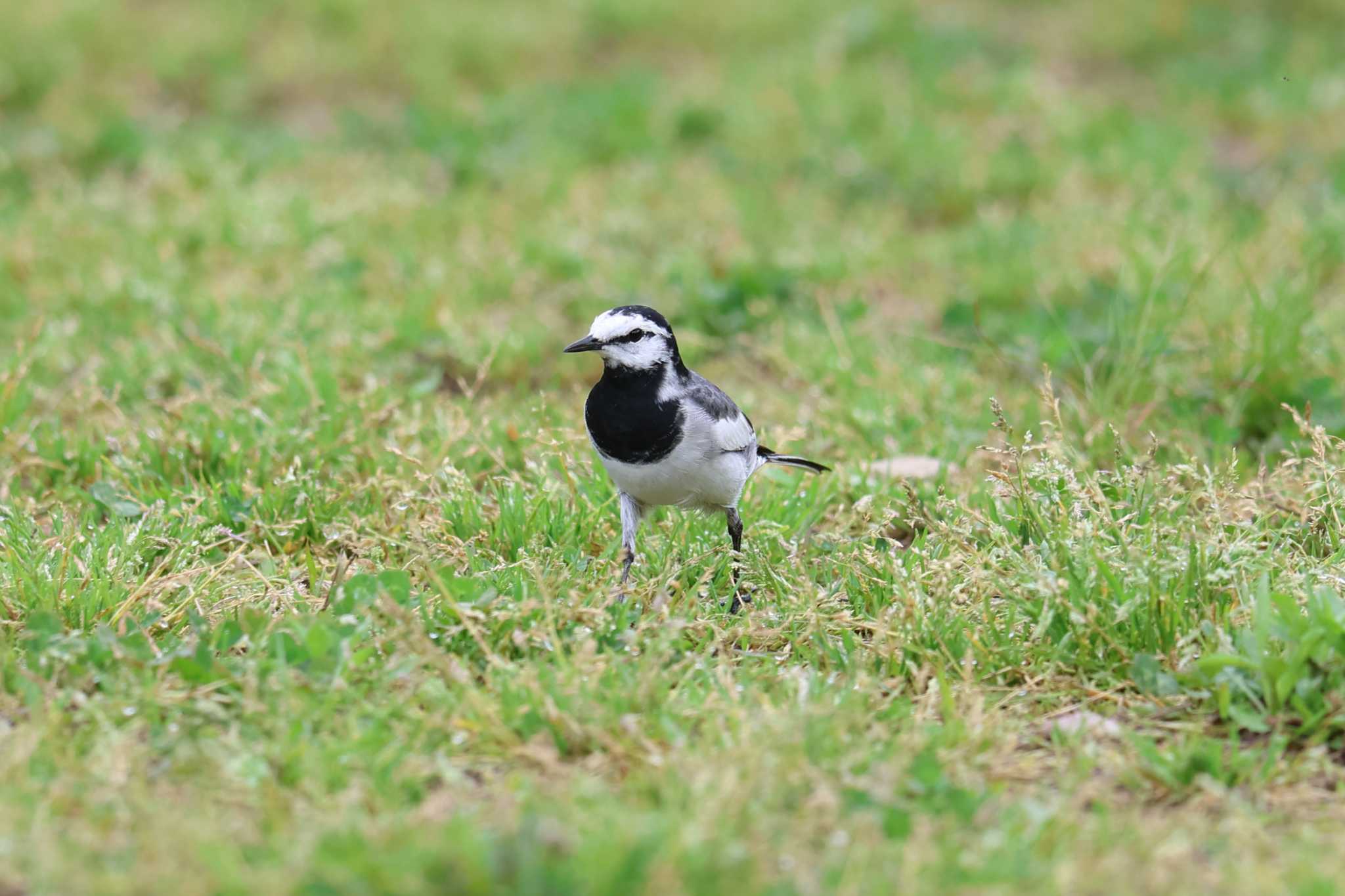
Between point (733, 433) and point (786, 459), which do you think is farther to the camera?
point (786, 459)

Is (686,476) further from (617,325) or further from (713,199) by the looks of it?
(713,199)

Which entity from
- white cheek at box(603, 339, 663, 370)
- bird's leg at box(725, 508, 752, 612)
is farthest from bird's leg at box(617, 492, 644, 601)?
white cheek at box(603, 339, 663, 370)

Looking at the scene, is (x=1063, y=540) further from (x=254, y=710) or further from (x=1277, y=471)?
(x=254, y=710)

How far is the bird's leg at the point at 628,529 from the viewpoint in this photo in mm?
4160

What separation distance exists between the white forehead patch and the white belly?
0.35 meters

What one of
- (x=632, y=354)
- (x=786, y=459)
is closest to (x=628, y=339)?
(x=632, y=354)

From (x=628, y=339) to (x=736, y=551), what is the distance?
729 mm

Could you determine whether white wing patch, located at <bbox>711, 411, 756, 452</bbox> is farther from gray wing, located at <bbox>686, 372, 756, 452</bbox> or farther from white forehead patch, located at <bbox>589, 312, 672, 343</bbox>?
white forehead patch, located at <bbox>589, 312, 672, 343</bbox>

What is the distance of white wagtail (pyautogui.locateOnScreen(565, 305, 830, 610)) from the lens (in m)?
4.14

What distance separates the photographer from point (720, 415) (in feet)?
14.1

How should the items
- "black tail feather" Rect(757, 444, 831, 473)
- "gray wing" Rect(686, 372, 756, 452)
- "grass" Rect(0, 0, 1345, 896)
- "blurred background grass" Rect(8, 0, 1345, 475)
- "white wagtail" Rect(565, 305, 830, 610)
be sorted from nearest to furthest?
1. "grass" Rect(0, 0, 1345, 896)
2. "white wagtail" Rect(565, 305, 830, 610)
3. "gray wing" Rect(686, 372, 756, 452)
4. "black tail feather" Rect(757, 444, 831, 473)
5. "blurred background grass" Rect(8, 0, 1345, 475)

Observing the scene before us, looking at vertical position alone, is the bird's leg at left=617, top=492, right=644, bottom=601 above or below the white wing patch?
below

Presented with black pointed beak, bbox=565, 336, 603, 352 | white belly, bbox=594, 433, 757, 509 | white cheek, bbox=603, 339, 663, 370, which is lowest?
white belly, bbox=594, 433, 757, 509

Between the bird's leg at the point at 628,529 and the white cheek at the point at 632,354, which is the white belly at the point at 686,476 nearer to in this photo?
the bird's leg at the point at 628,529
